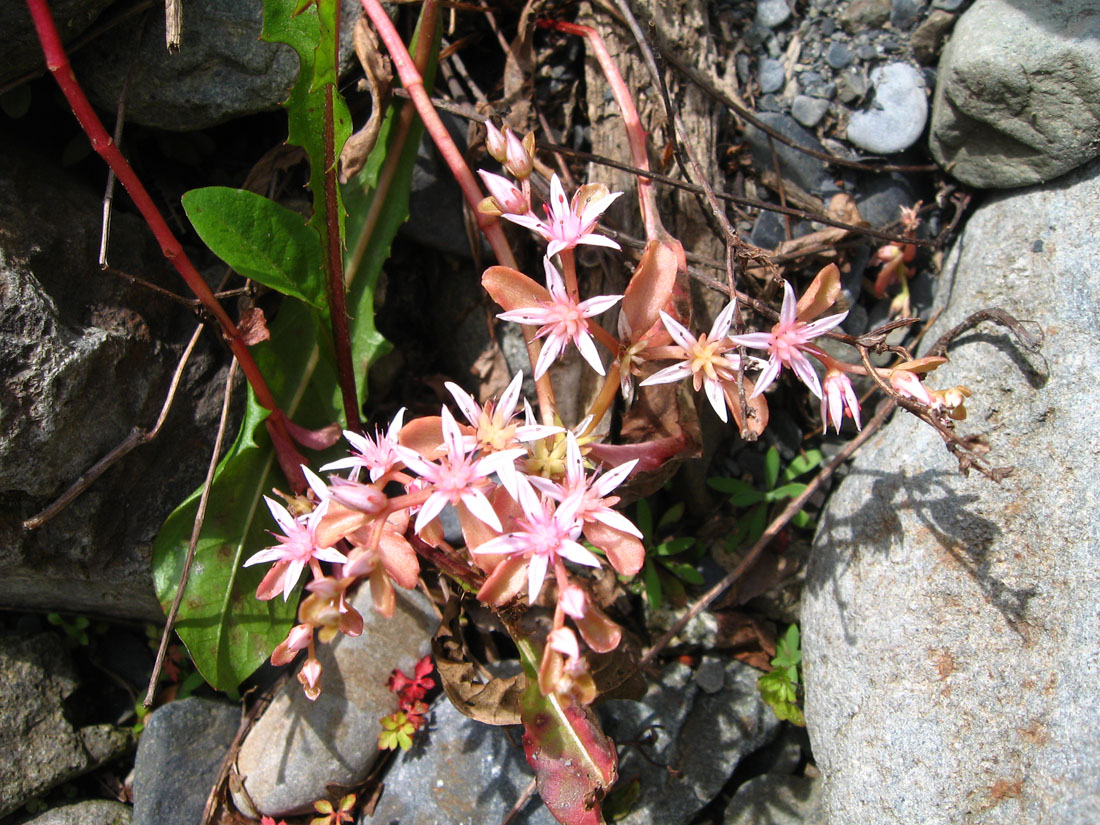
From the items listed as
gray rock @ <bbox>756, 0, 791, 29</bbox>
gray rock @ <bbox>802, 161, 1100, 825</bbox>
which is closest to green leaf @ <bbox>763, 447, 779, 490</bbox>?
gray rock @ <bbox>802, 161, 1100, 825</bbox>

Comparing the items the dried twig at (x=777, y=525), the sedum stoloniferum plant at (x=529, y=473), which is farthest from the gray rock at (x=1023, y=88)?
the sedum stoloniferum plant at (x=529, y=473)

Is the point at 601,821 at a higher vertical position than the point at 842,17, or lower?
lower

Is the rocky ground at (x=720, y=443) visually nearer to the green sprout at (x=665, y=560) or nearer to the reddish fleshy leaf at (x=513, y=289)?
the green sprout at (x=665, y=560)

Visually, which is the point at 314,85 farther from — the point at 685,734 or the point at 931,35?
the point at 685,734

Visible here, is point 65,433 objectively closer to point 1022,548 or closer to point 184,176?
point 184,176

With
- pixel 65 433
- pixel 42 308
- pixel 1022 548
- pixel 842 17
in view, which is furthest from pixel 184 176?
pixel 1022 548

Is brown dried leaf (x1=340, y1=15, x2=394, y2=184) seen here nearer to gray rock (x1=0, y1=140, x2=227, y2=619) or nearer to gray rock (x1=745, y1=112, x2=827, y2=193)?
gray rock (x1=0, y1=140, x2=227, y2=619)
